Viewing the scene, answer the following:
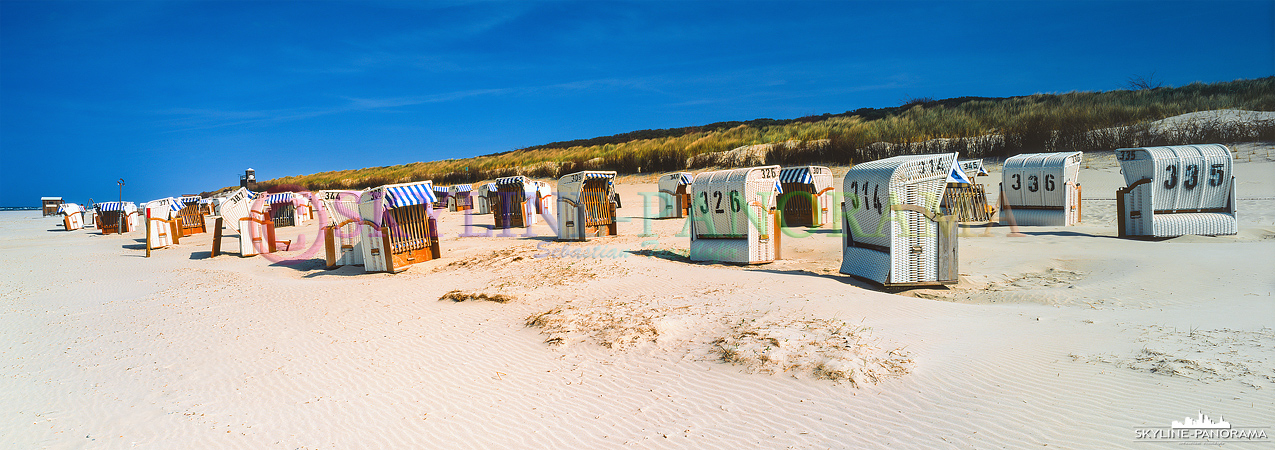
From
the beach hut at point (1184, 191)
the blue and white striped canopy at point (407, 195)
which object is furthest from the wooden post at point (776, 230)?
the beach hut at point (1184, 191)

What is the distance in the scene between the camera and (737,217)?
37.6 feet

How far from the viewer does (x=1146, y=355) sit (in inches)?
189

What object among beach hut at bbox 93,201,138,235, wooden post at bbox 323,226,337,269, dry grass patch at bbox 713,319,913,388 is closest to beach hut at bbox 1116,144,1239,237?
dry grass patch at bbox 713,319,913,388

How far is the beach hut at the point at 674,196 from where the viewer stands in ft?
82.9

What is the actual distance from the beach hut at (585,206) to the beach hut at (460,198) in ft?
66.3

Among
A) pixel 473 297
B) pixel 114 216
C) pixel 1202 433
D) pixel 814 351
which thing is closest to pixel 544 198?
pixel 473 297

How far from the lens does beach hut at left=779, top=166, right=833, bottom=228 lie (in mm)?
19359

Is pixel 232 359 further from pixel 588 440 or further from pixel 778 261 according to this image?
pixel 778 261

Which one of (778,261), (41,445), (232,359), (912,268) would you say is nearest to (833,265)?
(778,261)

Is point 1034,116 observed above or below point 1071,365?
above

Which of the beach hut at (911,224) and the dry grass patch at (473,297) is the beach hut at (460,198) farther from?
the beach hut at (911,224)

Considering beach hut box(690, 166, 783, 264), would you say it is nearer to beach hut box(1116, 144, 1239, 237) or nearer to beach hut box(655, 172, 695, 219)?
beach hut box(1116, 144, 1239, 237)

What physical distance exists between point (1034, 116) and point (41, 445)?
3720 centimetres

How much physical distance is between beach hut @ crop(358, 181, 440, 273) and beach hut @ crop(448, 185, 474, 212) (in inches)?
928
